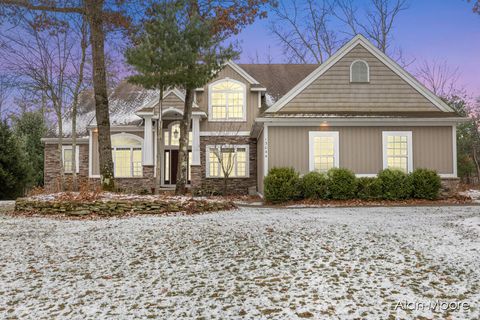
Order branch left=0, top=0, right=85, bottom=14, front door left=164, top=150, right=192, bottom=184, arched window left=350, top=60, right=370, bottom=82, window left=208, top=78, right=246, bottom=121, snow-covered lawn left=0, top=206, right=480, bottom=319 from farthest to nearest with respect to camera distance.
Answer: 1. front door left=164, top=150, right=192, bottom=184
2. window left=208, top=78, right=246, bottom=121
3. arched window left=350, top=60, right=370, bottom=82
4. branch left=0, top=0, right=85, bottom=14
5. snow-covered lawn left=0, top=206, right=480, bottom=319

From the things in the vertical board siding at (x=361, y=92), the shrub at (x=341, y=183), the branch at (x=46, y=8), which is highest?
the branch at (x=46, y=8)

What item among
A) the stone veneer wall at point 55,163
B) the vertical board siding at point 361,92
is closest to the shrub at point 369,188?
the vertical board siding at point 361,92

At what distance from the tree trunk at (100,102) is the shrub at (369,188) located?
8165mm

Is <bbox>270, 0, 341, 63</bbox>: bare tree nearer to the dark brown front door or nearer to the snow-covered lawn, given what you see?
the dark brown front door

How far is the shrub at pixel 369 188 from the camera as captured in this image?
12.9m

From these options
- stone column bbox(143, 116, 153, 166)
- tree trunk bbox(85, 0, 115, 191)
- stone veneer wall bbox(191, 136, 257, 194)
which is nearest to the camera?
tree trunk bbox(85, 0, 115, 191)

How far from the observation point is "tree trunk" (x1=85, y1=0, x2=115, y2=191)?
37.8 feet

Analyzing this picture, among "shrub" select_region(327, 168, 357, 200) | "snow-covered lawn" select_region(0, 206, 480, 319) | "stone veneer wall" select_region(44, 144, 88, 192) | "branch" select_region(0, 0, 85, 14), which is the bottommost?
"snow-covered lawn" select_region(0, 206, 480, 319)

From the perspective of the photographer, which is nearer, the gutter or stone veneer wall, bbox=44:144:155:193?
the gutter

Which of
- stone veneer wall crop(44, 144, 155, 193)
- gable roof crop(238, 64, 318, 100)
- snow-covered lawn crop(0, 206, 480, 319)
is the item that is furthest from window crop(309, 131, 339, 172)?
stone veneer wall crop(44, 144, 155, 193)

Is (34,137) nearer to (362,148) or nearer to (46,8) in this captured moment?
(46,8)

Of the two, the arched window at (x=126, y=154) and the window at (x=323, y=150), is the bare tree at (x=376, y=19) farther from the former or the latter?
the arched window at (x=126, y=154)

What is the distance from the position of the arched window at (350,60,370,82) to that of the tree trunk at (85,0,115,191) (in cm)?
907

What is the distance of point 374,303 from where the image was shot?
3.73 metres
